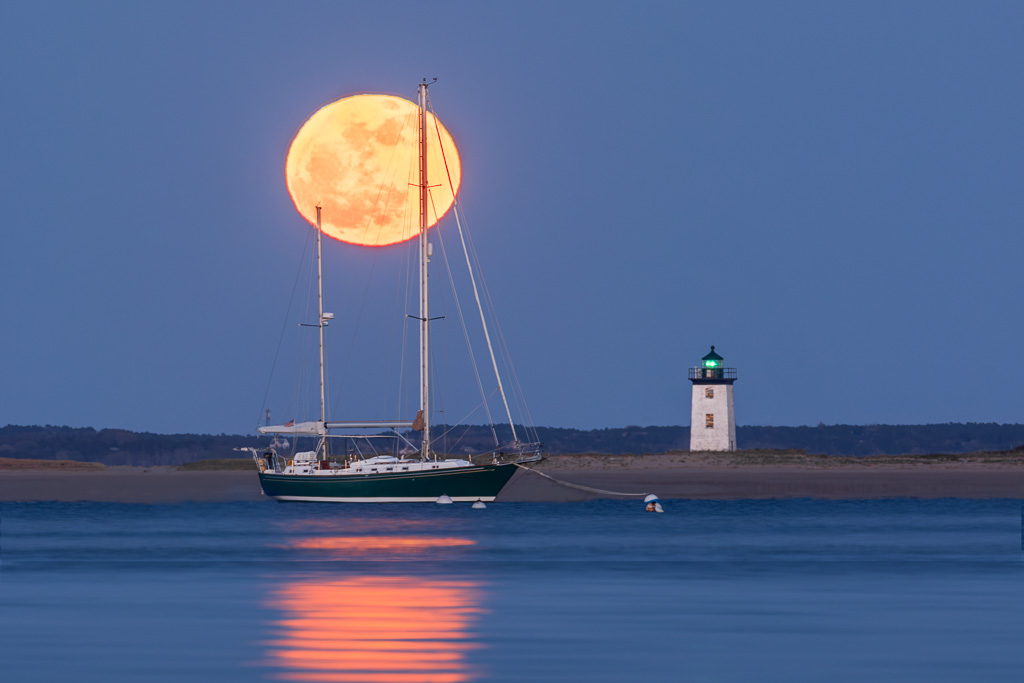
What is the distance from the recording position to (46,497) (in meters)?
77.6

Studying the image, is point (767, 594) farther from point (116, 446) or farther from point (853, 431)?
point (853, 431)

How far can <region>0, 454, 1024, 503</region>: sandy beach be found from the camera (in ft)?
249

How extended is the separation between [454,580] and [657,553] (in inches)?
361

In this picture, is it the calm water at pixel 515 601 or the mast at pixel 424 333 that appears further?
the mast at pixel 424 333

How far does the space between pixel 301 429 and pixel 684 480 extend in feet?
72.2

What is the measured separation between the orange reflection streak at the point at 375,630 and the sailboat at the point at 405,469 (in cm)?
2827

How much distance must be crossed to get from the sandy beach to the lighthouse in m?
2.50

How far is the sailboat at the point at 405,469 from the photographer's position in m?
63.4

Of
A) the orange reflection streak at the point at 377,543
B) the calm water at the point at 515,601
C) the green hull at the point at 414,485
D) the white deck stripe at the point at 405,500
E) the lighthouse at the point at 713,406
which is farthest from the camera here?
the lighthouse at the point at 713,406

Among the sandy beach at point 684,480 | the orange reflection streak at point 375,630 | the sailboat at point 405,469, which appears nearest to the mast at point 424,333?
the sailboat at point 405,469

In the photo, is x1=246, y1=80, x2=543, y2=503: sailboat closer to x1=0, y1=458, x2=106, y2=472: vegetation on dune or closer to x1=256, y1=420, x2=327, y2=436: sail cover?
x1=256, y1=420, x2=327, y2=436: sail cover

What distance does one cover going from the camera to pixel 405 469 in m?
63.3

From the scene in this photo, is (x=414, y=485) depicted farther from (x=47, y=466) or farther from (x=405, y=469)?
(x=47, y=466)

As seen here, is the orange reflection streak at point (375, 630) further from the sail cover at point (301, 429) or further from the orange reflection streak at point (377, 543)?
the sail cover at point (301, 429)
